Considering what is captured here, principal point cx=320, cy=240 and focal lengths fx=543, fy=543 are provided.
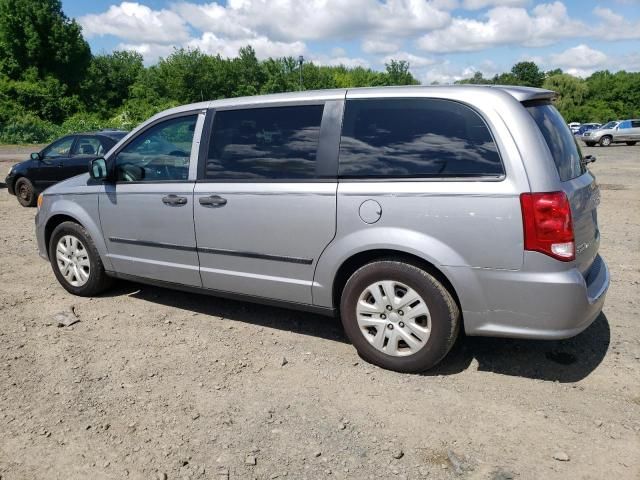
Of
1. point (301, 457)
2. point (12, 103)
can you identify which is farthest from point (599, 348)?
point (12, 103)

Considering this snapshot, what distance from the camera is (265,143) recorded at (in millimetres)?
3996

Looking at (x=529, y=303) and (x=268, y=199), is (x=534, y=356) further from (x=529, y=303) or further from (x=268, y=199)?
(x=268, y=199)

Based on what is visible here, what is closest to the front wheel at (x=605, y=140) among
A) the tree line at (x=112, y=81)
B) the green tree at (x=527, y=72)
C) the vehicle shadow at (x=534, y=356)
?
the tree line at (x=112, y=81)

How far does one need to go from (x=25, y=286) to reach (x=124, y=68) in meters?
72.4

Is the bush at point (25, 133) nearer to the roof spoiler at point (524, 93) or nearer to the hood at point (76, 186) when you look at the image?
the hood at point (76, 186)

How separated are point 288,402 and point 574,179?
2.29 meters

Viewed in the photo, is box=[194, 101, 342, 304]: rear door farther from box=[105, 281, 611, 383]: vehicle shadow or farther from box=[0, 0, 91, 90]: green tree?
box=[0, 0, 91, 90]: green tree

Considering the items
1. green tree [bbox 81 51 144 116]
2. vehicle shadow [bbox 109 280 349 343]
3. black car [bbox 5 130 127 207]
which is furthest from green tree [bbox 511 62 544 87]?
vehicle shadow [bbox 109 280 349 343]

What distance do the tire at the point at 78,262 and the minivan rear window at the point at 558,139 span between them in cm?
390

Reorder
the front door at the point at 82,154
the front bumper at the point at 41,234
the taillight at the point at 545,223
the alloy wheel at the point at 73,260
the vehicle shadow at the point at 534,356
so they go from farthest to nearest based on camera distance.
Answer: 1. the front door at the point at 82,154
2. the front bumper at the point at 41,234
3. the alloy wheel at the point at 73,260
4. the vehicle shadow at the point at 534,356
5. the taillight at the point at 545,223

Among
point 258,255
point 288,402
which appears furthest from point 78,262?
point 288,402

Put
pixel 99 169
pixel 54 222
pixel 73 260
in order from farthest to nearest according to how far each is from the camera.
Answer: pixel 54 222
pixel 73 260
pixel 99 169

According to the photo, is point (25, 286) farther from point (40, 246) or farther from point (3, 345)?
point (3, 345)

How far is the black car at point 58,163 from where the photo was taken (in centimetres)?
1050
